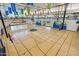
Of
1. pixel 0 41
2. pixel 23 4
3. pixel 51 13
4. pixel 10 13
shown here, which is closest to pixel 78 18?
Result: pixel 51 13

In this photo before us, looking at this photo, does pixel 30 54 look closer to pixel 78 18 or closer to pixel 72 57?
pixel 72 57

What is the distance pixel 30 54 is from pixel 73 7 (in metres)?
0.55

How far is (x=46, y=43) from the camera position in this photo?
920 mm

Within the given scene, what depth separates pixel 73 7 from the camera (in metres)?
0.86

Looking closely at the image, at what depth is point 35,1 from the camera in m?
0.84

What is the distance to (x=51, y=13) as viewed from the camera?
898 millimetres

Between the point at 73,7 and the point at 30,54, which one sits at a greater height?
the point at 73,7

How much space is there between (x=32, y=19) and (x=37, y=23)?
0.06m

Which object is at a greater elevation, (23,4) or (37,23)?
(23,4)

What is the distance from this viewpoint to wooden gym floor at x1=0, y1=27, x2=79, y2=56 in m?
0.91

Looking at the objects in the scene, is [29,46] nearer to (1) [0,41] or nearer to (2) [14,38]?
(2) [14,38]

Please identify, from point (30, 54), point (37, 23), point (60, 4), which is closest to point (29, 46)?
point (30, 54)

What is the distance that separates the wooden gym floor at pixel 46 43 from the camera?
907 mm

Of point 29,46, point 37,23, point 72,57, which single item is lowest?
point 72,57
